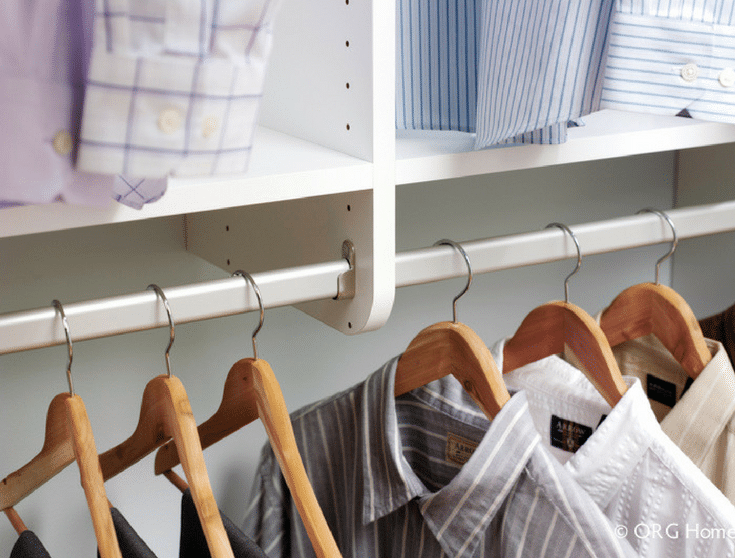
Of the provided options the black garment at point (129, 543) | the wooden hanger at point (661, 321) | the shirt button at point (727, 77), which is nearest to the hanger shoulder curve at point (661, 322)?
the wooden hanger at point (661, 321)

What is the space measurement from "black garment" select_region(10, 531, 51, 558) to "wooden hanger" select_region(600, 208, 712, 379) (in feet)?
1.81

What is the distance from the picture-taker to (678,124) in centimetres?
69

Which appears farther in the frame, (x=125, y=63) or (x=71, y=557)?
(x=71, y=557)

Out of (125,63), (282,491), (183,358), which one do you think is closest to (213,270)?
(183,358)

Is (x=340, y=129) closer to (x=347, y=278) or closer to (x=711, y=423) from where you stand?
(x=347, y=278)

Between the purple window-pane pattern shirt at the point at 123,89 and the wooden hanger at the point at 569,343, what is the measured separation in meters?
0.45

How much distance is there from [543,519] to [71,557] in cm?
56

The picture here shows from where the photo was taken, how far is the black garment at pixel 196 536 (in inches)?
22.1

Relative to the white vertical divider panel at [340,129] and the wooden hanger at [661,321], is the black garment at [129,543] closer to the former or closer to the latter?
the white vertical divider panel at [340,129]

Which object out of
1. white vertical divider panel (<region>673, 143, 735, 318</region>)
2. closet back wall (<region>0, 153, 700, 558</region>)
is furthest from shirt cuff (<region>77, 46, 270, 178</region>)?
white vertical divider panel (<region>673, 143, 735, 318</region>)

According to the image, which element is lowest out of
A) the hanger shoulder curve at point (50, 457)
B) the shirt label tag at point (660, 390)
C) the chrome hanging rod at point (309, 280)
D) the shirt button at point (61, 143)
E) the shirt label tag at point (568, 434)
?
the shirt label tag at point (568, 434)

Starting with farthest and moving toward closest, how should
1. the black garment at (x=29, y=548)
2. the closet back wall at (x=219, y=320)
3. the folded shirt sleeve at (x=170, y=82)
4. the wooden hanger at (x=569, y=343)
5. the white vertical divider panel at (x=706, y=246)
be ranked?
the white vertical divider panel at (x=706, y=246), the closet back wall at (x=219, y=320), the wooden hanger at (x=569, y=343), the black garment at (x=29, y=548), the folded shirt sleeve at (x=170, y=82)

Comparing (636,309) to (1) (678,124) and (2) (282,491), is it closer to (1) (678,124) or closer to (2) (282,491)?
(1) (678,124)

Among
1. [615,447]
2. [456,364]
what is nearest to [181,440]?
[456,364]
